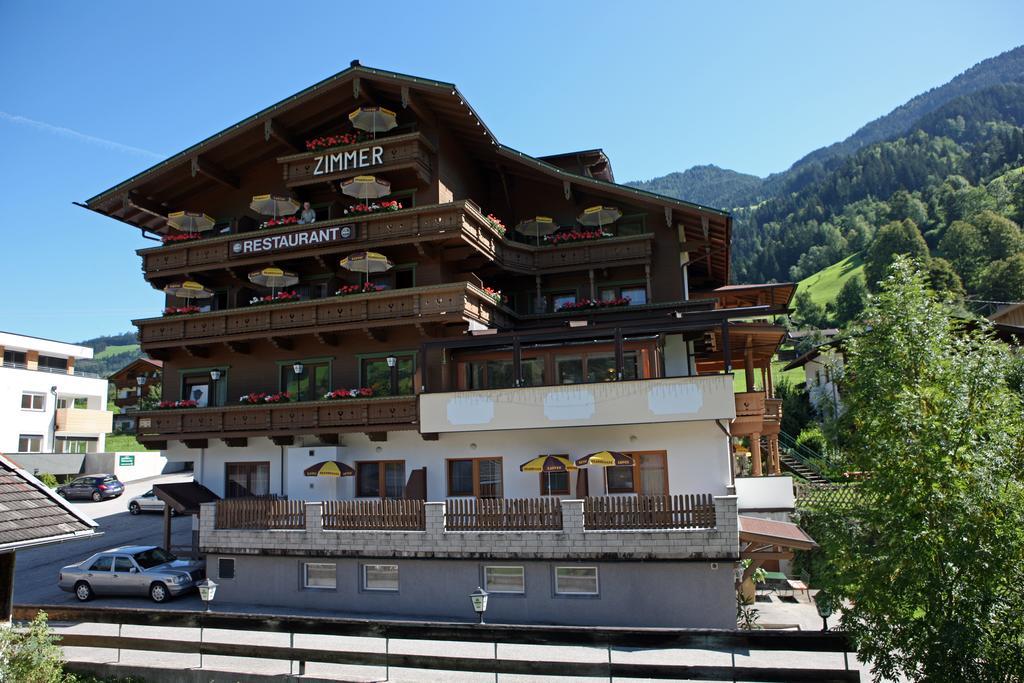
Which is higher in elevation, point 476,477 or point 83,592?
point 476,477

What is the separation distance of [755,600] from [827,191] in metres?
174

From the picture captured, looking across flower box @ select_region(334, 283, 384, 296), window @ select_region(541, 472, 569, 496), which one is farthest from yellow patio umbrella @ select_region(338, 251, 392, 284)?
window @ select_region(541, 472, 569, 496)

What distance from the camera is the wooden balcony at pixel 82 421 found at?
55.2 meters

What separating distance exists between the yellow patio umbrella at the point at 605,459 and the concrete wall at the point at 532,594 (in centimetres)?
329

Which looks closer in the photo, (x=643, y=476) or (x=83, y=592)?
(x=83, y=592)

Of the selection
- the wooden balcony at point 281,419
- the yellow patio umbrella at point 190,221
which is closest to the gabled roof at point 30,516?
the wooden balcony at point 281,419

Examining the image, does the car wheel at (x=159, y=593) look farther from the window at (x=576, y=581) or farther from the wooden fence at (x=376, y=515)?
the window at (x=576, y=581)

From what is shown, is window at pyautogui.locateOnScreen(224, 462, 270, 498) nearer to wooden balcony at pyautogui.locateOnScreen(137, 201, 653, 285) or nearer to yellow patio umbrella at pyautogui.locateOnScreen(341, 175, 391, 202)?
wooden balcony at pyautogui.locateOnScreen(137, 201, 653, 285)

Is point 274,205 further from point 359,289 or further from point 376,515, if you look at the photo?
point 376,515

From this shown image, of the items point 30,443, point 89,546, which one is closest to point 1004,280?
point 89,546

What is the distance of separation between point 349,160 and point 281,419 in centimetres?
940

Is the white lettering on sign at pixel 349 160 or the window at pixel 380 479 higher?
the white lettering on sign at pixel 349 160

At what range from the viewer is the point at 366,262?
84.0ft

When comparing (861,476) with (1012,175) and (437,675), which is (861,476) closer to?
(437,675)
